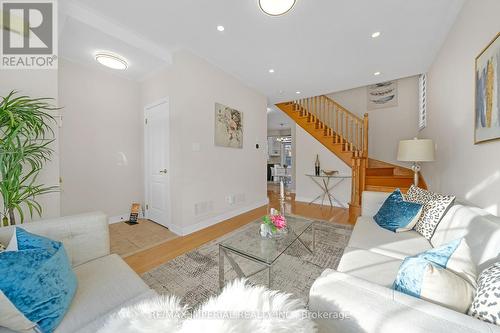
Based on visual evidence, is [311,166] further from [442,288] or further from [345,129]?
[442,288]

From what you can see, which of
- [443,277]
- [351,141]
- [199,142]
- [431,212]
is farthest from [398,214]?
[351,141]

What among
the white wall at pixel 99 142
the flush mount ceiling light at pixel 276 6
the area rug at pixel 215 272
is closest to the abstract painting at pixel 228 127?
the white wall at pixel 99 142

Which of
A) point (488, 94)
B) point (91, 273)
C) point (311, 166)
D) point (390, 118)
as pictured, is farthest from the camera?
point (311, 166)

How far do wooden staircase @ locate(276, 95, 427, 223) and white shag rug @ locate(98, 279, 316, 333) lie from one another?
339cm

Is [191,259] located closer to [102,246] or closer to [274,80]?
[102,246]

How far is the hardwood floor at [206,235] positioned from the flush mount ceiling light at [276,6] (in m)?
2.77

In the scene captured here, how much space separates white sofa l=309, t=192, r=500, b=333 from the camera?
22.3 inches

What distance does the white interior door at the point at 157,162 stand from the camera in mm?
3035

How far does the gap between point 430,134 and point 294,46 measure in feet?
8.77

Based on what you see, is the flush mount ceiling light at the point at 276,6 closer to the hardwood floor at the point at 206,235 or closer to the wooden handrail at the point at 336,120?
the hardwood floor at the point at 206,235

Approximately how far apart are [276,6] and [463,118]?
2237 millimetres

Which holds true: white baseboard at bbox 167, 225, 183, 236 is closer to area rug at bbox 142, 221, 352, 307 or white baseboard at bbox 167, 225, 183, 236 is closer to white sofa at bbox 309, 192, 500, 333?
area rug at bbox 142, 221, 352, 307

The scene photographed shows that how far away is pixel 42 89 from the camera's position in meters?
1.79
